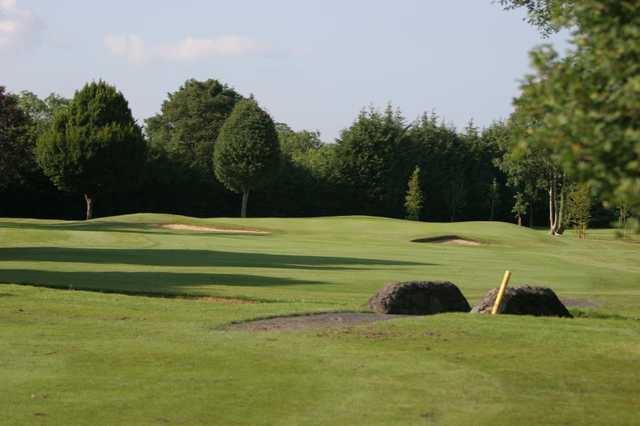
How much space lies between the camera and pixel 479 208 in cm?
8688

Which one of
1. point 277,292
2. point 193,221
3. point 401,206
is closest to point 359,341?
point 277,292

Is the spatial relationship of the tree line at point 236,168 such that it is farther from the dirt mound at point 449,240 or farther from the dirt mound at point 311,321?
the dirt mound at point 311,321

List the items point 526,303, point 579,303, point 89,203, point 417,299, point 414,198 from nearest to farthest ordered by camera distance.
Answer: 1. point 526,303
2. point 417,299
3. point 579,303
4. point 89,203
5. point 414,198

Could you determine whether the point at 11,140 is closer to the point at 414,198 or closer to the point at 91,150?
the point at 91,150

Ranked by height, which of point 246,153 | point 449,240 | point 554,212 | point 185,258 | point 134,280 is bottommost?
point 134,280

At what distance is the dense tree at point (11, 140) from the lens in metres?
59.2

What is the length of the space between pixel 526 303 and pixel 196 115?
8162 centimetres

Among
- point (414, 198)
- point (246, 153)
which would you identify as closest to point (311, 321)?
point (246, 153)

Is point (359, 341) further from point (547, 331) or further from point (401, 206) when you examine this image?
point (401, 206)

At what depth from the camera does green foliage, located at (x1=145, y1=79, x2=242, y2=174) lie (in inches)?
3735

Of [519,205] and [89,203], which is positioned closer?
[89,203]

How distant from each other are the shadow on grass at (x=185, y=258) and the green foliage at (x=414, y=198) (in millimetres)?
42686

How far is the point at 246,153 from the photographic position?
2886 inches

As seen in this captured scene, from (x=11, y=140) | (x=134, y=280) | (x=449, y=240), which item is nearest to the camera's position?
(x=134, y=280)
